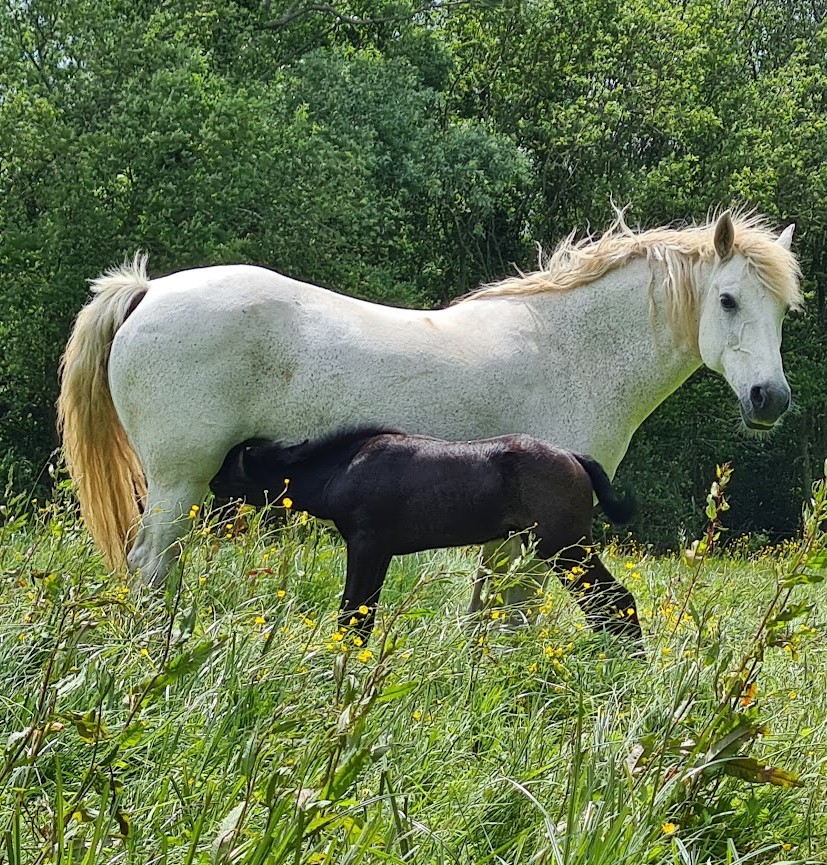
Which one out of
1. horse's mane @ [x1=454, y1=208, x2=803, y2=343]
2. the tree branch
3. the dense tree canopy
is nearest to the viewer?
horse's mane @ [x1=454, y1=208, x2=803, y2=343]

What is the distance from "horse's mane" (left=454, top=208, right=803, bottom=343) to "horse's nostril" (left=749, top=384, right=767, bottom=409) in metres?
0.40

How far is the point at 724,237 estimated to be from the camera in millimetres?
4609

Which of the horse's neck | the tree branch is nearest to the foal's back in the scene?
the horse's neck

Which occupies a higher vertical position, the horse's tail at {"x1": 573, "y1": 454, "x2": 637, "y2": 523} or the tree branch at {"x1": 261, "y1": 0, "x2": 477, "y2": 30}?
the tree branch at {"x1": 261, "y1": 0, "x2": 477, "y2": 30}

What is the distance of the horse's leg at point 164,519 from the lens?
4.45 metres

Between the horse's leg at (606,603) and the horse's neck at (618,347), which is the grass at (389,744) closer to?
the horse's leg at (606,603)

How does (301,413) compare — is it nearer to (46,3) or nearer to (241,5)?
(46,3)

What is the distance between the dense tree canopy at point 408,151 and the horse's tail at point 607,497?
10140mm

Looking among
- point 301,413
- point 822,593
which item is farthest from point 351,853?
point 822,593

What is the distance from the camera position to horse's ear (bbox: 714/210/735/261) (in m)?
4.55

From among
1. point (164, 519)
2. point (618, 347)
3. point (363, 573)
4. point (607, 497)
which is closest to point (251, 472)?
point (164, 519)

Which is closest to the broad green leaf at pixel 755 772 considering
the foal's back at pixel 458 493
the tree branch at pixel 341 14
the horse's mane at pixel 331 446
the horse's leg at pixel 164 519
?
the foal's back at pixel 458 493

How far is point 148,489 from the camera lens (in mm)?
4555

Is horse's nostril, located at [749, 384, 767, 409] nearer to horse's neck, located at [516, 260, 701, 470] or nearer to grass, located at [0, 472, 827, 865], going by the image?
horse's neck, located at [516, 260, 701, 470]
